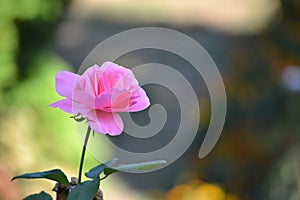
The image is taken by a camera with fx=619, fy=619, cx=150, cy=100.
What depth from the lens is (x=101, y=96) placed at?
0.47 m

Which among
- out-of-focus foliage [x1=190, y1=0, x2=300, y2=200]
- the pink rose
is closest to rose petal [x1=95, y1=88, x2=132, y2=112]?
the pink rose

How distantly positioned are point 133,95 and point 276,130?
149 cm

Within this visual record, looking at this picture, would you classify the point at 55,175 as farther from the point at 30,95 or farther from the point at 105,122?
the point at 30,95

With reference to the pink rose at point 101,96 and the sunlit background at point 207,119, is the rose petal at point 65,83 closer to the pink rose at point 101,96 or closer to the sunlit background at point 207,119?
the pink rose at point 101,96

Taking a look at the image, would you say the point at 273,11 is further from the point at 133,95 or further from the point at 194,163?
the point at 133,95

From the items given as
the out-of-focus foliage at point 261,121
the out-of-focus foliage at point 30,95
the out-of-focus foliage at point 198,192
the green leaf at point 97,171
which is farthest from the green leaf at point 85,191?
the out-of-focus foliage at point 30,95

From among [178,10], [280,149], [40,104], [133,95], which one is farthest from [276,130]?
[178,10]

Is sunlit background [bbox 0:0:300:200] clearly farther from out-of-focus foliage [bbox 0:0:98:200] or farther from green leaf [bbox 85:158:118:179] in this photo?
green leaf [bbox 85:158:118:179]

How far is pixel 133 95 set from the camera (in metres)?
0.49

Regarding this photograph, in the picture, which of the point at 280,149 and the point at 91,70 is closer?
the point at 91,70

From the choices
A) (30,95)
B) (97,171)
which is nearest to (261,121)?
(30,95)

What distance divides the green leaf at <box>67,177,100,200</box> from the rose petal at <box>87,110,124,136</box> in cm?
5

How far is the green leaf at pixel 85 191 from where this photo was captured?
49 cm

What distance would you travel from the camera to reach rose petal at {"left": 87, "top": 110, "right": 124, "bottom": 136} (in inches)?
18.7
